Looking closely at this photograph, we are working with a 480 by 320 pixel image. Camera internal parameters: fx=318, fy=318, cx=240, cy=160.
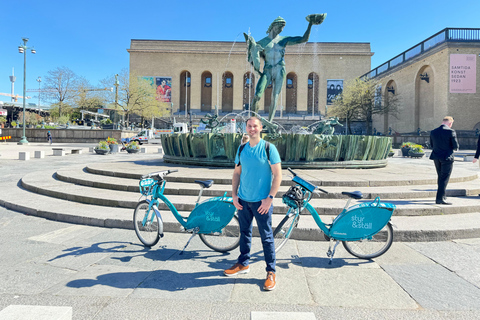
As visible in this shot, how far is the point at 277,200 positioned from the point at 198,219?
2550mm

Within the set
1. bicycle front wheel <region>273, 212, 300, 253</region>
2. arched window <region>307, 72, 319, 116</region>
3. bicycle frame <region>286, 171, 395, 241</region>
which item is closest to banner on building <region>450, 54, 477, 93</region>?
arched window <region>307, 72, 319, 116</region>

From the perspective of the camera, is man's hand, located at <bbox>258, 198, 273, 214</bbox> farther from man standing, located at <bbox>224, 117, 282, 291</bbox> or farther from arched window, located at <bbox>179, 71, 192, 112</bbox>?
arched window, located at <bbox>179, 71, 192, 112</bbox>

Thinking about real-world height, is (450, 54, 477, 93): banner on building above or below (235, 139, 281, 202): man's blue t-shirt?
above

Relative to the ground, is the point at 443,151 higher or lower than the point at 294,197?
higher

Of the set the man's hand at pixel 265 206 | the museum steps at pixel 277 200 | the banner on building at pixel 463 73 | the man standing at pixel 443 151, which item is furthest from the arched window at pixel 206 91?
the man's hand at pixel 265 206

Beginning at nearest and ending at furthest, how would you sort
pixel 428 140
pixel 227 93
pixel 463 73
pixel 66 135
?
pixel 463 73
pixel 428 140
pixel 66 135
pixel 227 93

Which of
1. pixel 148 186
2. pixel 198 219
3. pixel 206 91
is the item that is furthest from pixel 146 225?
pixel 206 91

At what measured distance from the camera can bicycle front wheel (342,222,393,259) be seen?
401 cm

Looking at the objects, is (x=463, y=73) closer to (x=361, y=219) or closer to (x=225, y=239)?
(x=361, y=219)

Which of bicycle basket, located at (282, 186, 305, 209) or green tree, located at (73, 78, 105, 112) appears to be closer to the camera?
bicycle basket, located at (282, 186, 305, 209)

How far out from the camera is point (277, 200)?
632 cm

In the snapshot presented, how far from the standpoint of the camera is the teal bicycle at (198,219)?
404 centimetres

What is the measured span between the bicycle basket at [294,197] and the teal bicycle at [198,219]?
0.70m

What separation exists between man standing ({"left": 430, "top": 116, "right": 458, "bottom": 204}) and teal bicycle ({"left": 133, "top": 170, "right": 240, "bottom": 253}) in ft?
14.4
